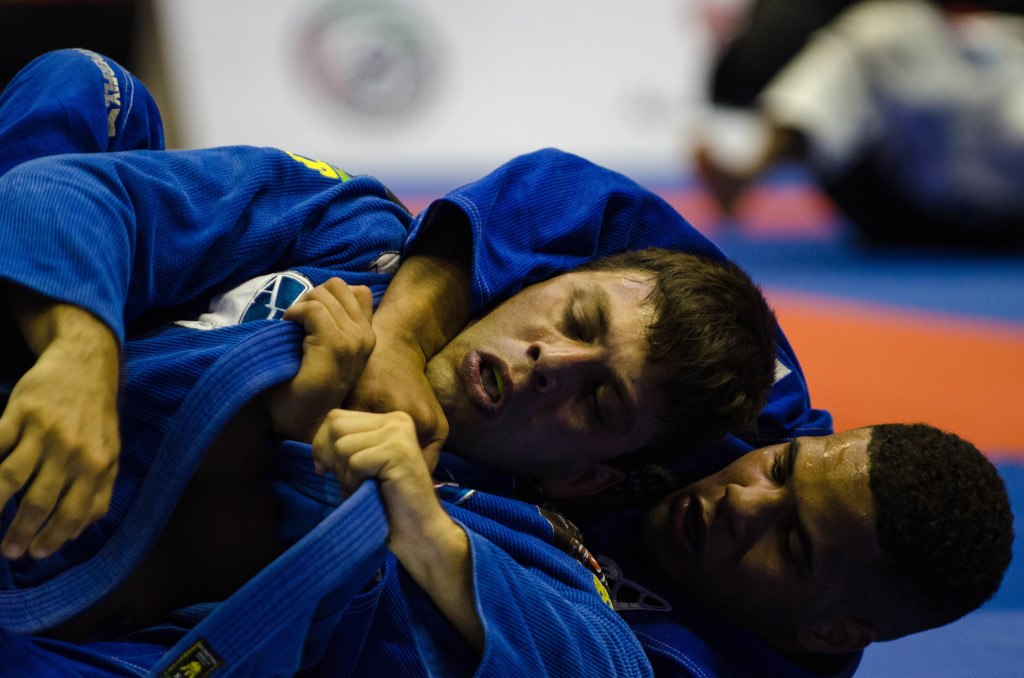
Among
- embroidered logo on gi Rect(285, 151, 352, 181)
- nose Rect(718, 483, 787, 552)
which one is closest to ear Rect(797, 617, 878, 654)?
nose Rect(718, 483, 787, 552)

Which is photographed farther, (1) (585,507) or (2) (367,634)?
(1) (585,507)

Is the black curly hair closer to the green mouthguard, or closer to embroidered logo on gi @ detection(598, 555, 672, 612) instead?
embroidered logo on gi @ detection(598, 555, 672, 612)

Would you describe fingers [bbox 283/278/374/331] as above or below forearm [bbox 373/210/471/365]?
above

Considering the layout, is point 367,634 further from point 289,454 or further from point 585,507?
point 585,507

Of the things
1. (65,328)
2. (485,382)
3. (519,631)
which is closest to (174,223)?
(65,328)

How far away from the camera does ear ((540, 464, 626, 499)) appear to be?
62.7 inches

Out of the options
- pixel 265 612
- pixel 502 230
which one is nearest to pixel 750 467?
pixel 502 230

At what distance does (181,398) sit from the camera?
119 cm

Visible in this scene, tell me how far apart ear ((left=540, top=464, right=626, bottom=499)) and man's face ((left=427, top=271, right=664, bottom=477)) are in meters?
0.11

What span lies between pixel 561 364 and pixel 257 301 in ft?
1.51

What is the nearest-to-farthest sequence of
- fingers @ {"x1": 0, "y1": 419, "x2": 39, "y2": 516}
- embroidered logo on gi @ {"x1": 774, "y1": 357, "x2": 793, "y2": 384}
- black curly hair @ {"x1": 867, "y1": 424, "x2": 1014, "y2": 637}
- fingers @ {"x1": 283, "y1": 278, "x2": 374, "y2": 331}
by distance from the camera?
fingers @ {"x1": 0, "y1": 419, "x2": 39, "y2": 516}, fingers @ {"x1": 283, "y1": 278, "x2": 374, "y2": 331}, black curly hair @ {"x1": 867, "y1": 424, "x2": 1014, "y2": 637}, embroidered logo on gi @ {"x1": 774, "y1": 357, "x2": 793, "y2": 384}

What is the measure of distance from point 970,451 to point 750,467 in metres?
0.37

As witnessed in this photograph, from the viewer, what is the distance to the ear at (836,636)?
5.14 ft

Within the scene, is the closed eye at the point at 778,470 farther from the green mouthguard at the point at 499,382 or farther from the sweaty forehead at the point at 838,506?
the green mouthguard at the point at 499,382
